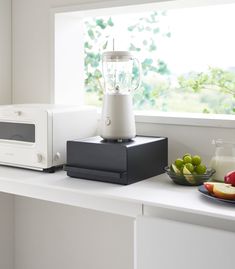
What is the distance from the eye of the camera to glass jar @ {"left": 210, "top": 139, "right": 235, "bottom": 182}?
6.07 ft

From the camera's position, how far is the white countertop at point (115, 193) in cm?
156

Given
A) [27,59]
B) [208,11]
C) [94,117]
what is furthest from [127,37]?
[94,117]

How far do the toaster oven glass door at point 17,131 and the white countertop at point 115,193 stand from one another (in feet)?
0.55

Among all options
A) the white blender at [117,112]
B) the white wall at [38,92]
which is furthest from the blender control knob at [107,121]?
the white wall at [38,92]

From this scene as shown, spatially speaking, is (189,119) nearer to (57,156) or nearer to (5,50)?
(57,156)

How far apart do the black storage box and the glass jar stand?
0.26 m

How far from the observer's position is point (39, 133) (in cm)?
207

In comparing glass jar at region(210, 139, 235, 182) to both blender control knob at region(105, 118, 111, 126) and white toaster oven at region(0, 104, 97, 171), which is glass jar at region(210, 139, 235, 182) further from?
white toaster oven at region(0, 104, 97, 171)

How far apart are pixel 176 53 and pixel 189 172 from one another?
196 cm

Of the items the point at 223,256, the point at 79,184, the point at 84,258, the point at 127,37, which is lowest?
the point at 84,258

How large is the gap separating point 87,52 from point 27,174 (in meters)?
2.04

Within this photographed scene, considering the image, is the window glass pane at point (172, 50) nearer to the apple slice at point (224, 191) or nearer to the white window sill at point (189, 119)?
the white window sill at point (189, 119)

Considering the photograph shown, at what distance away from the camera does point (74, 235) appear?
8.41 ft

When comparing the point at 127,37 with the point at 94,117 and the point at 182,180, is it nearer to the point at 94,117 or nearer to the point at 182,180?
the point at 94,117
